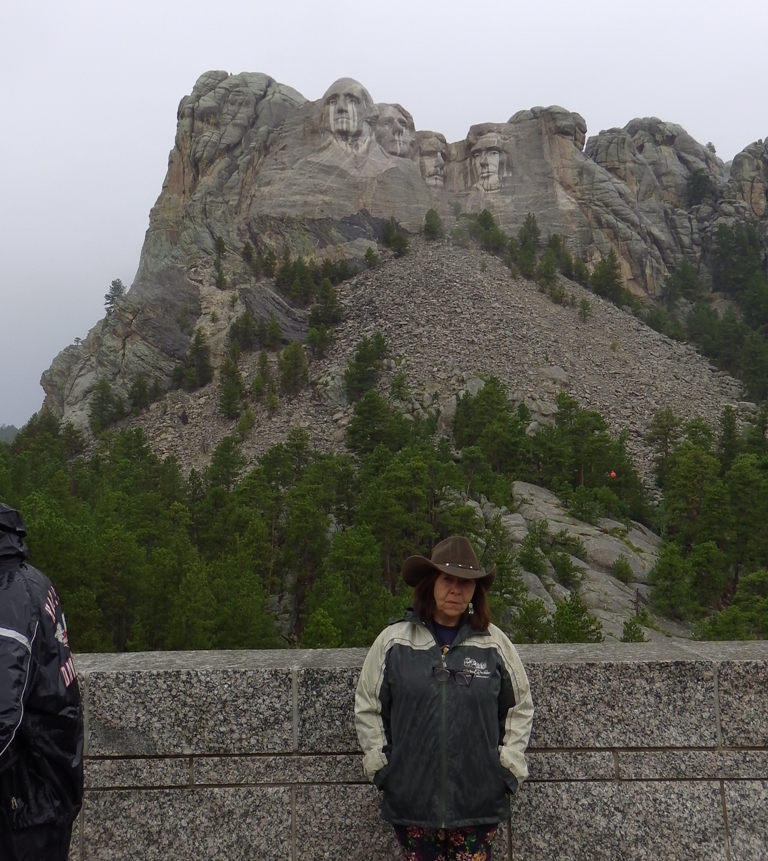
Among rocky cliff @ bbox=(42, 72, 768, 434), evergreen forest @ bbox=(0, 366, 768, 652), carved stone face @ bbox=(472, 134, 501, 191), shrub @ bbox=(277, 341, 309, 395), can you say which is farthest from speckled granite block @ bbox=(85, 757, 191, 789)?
carved stone face @ bbox=(472, 134, 501, 191)

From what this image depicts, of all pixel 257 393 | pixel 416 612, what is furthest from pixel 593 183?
pixel 416 612

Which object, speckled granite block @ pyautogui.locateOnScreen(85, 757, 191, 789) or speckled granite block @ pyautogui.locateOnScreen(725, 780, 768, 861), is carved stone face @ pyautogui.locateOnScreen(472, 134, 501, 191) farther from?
speckled granite block @ pyautogui.locateOnScreen(85, 757, 191, 789)

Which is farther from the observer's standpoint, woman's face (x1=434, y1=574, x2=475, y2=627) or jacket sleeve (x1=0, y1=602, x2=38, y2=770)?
woman's face (x1=434, y1=574, x2=475, y2=627)

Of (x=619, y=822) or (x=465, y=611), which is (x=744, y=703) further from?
(x=465, y=611)

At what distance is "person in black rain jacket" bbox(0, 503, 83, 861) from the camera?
235cm

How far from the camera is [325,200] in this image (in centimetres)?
7219

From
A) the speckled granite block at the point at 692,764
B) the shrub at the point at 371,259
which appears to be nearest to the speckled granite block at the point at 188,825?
the speckled granite block at the point at 692,764

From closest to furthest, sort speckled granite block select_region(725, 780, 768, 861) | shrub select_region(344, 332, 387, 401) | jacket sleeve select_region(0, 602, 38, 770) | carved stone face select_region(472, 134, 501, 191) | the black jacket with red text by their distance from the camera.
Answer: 1. jacket sleeve select_region(0, 602, 38, 770)
2. the black jacket with red text
3. speckled granite block select_region(725, 780, 768, 861)
4. shrub select_region(344, 332, 387, 401)
5. carved stone face select_region(472, 134, 501, 191)

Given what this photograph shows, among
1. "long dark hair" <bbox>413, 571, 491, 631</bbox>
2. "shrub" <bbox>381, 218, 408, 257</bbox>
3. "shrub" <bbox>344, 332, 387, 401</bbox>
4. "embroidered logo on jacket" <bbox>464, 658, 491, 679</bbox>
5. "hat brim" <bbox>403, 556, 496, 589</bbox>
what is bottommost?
"embroidered logo on jacket" <bbox>464, 658, 491, 679</bbox>

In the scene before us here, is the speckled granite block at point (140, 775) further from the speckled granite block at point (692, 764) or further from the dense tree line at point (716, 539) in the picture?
the dense tree line at point (716, 539)

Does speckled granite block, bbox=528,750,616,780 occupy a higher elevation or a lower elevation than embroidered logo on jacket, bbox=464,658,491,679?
lower

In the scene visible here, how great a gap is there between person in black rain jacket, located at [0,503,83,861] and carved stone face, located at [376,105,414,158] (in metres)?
80.4

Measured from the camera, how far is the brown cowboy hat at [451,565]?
3.06m

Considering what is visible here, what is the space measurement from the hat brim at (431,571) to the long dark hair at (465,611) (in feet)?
0.06
